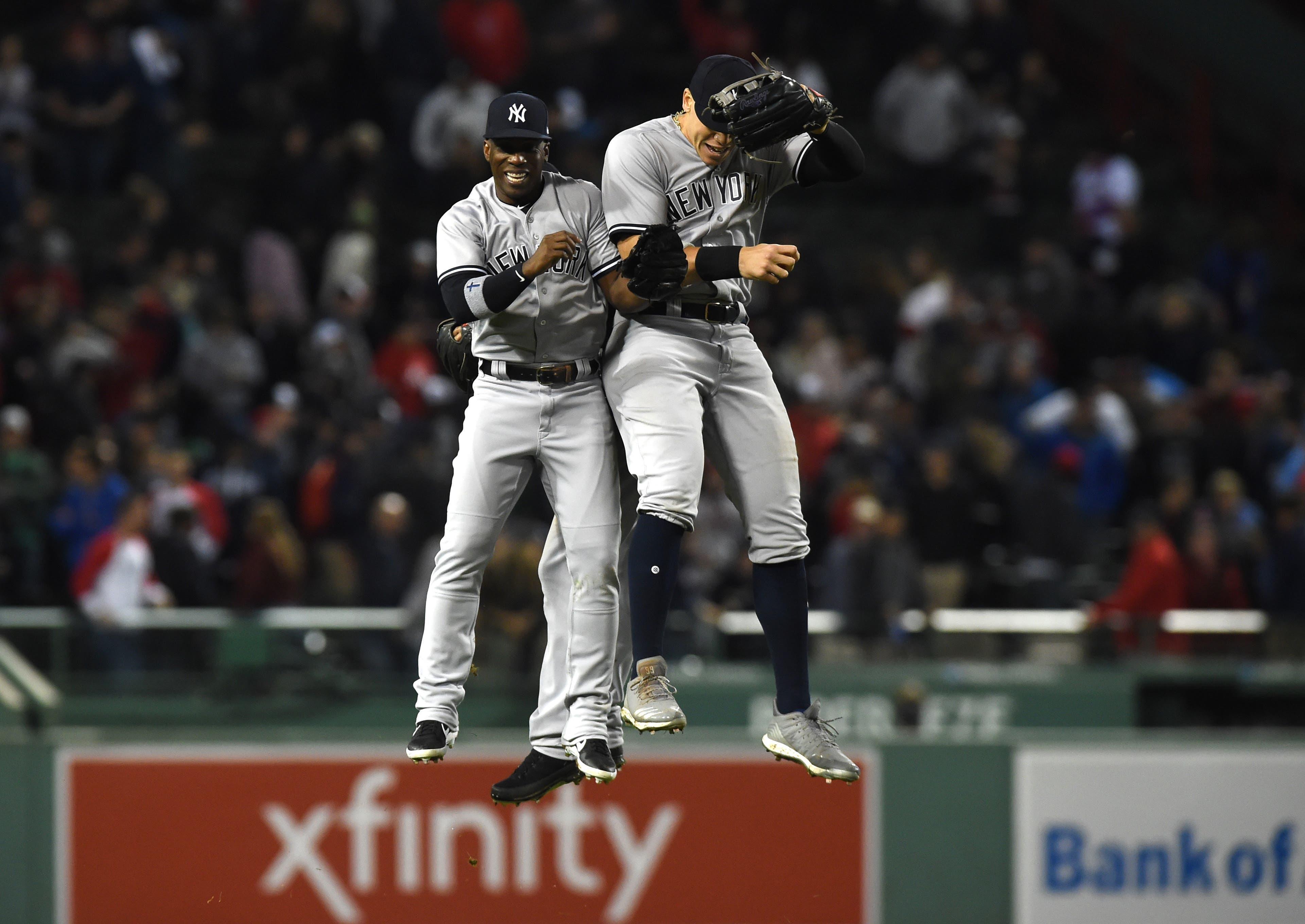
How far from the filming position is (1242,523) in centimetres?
1686

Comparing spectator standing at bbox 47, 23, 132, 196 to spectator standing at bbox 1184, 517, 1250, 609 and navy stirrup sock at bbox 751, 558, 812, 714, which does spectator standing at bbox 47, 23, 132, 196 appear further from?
navy stirrup sock at bbox 751, 558, 812, 714

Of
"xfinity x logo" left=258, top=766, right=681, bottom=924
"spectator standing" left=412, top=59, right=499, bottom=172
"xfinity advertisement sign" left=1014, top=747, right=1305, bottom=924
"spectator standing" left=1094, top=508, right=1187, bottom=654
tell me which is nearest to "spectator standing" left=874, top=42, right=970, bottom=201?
"spectator standing" left=412, top=59, right=499, bottom=172

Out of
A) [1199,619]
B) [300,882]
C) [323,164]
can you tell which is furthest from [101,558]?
[1199,619]

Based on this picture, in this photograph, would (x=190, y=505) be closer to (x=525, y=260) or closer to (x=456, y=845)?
(x=456, y=845)

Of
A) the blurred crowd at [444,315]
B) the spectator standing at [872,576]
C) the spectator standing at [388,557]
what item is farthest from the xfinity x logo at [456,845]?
the spectator standing at [872,576]

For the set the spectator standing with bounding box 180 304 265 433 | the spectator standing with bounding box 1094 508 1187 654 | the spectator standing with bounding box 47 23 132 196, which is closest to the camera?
the spectator standing with bounding box 1094 508 1187 654

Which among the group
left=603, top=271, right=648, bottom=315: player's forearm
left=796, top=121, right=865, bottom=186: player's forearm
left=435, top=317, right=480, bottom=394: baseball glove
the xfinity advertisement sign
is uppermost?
left=796, top=121, right=865, bottom=186: player's forearm

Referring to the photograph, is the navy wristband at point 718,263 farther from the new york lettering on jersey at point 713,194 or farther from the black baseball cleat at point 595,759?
the black baseball cleat at point 595,759

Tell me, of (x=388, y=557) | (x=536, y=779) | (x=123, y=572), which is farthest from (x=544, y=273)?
(x=123, y=572)

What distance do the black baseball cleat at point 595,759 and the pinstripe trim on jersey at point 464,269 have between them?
→ 167cm

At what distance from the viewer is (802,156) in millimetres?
7086

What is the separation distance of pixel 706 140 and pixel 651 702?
199cm

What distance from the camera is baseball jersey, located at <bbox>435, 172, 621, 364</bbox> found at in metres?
6.89

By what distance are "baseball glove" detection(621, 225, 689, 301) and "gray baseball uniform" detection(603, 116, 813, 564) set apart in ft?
0.44
